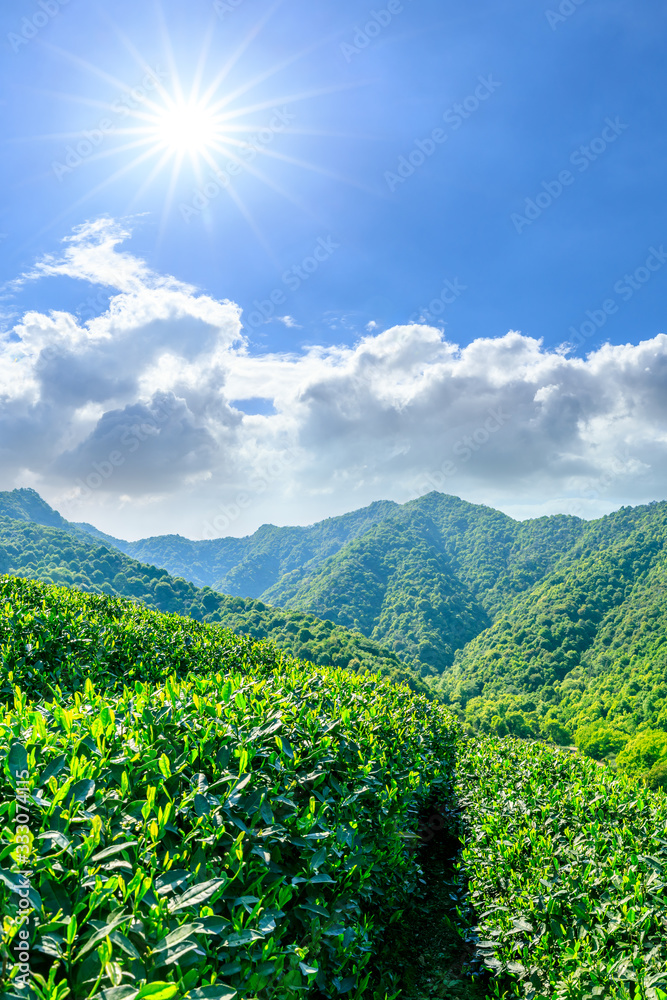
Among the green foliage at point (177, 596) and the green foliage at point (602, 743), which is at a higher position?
the green foliage at point (177, 596)

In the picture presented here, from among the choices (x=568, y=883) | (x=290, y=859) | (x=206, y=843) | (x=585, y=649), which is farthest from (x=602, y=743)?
(x=206, y=843)

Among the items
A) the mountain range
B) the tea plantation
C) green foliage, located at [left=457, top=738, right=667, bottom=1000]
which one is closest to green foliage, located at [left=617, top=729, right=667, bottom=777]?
the mountain range

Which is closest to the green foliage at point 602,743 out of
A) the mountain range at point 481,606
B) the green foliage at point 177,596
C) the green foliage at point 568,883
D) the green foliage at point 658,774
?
the mountain range at point 481,606

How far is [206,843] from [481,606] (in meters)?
139

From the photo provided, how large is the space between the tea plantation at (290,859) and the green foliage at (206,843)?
0.01 metres

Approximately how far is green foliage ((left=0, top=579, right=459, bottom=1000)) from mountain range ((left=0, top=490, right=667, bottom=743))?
714 inches

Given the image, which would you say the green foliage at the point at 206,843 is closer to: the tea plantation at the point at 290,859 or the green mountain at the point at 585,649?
the tea plantation at the point at 290,859

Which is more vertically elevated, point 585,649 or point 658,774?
point 585,649

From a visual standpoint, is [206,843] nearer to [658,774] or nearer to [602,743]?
[658,774]

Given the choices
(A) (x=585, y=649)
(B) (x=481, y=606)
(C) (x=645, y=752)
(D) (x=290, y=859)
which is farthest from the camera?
(B) (x=481, y=606)

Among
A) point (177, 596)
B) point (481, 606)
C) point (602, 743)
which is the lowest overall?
point (602, 743)

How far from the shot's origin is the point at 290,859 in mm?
2768

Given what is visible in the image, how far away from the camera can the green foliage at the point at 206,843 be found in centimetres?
175

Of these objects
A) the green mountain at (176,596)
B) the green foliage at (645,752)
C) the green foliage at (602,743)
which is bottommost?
the green foliage at (602,743)
